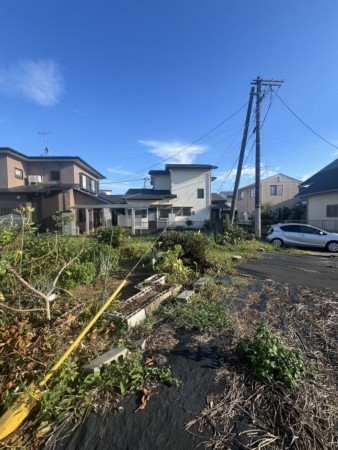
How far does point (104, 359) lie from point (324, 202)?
71.3 ft

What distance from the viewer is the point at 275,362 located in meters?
2.21

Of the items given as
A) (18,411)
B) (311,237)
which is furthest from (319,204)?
(18,411)

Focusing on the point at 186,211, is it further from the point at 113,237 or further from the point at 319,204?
the point at 113,237

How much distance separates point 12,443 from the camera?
172cm

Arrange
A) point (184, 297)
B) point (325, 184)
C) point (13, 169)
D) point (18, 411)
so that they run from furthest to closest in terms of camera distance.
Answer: point (13, 169) < point (325, 184) < point (184, 297) < point (18, 411)

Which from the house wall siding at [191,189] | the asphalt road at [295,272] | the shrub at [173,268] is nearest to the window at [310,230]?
the asphalt road at [295,272]

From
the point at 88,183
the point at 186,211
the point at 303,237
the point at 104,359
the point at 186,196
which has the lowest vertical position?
the point at 104,359

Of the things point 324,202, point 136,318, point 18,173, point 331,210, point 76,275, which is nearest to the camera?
point 136,318

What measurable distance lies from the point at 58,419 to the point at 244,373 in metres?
1.64

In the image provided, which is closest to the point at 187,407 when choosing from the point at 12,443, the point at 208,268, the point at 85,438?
the point at 85,438

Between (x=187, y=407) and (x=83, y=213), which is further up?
(x=83, y=213)

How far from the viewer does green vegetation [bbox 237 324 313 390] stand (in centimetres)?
213

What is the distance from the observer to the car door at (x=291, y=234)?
506 inches

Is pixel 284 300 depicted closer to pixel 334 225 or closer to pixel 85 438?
pixel 85 438
